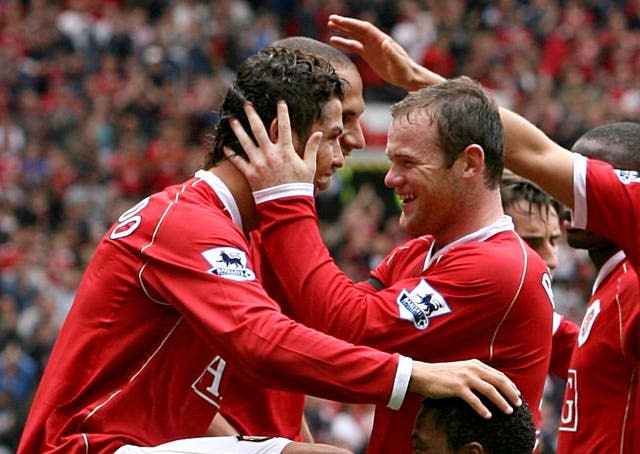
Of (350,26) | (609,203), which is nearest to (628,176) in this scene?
(609,203)

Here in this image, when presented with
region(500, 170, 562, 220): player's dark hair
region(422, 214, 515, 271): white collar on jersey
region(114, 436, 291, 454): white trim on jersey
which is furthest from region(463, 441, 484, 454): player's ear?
region(500, 170, 562, 220): player's dark hair

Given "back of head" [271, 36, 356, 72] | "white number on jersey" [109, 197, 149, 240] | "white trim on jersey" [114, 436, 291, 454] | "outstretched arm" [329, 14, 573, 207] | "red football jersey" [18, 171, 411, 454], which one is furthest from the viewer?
"back of head" [271, 36, 356, 72]

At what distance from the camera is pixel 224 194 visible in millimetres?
4582

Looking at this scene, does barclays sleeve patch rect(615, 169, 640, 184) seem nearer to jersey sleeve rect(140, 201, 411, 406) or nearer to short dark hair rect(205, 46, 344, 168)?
short dark hair rect(205, 46, 344, 168)

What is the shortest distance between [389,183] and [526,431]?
103cm

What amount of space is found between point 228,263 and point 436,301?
0.73 meters

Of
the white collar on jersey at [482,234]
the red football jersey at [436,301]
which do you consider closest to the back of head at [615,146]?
the white collar on jersey at [482,234]

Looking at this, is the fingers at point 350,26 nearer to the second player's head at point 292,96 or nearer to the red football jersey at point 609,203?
the second player's head at point 292,96

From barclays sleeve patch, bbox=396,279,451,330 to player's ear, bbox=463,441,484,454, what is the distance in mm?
471

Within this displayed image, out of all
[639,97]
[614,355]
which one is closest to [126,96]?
[639,97]

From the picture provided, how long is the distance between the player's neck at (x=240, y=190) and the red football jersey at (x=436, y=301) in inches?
3.7

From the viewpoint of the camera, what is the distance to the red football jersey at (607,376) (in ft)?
16.7

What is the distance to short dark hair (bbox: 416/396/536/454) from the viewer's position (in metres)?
4.21

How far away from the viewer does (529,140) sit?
16.2 feet
